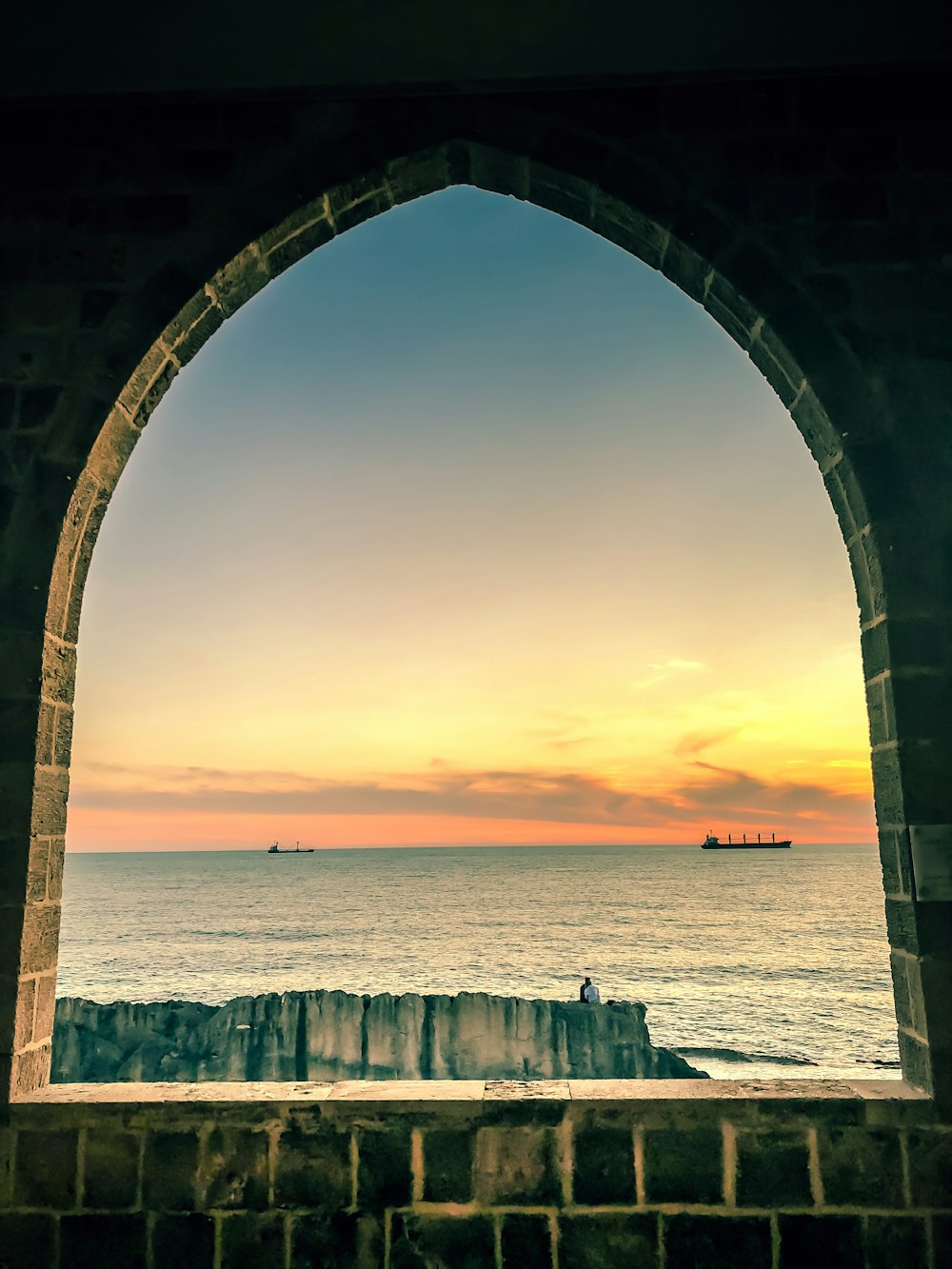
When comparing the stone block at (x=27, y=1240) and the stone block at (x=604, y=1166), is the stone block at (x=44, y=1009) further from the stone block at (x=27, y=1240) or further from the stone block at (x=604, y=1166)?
the stone block at (x=604, y=1166)

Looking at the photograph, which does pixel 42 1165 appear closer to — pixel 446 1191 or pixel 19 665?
pixel 446 1191

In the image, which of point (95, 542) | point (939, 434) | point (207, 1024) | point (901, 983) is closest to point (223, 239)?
point (95, 542)

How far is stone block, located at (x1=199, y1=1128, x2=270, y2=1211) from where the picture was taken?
2574 mm

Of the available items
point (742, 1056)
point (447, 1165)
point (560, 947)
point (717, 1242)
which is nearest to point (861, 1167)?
point (717, 1242)

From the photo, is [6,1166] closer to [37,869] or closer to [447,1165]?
[37,869]

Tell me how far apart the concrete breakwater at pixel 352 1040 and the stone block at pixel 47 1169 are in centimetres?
→ 1676

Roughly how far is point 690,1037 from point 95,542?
32.4m

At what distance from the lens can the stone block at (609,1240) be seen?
2.52m

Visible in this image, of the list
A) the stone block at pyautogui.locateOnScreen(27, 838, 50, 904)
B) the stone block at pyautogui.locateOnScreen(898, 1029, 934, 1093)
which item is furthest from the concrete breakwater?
the stone block at pyautogui.locateOnScreen(27, 838, 50, 904)

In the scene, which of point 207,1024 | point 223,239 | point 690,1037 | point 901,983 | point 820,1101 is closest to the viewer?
point 820,1101

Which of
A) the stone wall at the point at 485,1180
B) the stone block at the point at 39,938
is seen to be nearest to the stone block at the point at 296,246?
the stone block at the point at 39,938

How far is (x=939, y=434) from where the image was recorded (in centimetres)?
294

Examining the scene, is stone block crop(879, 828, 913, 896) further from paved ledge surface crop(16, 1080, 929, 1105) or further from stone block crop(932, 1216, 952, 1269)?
stone block crop(932, 1216, 952, 1269)

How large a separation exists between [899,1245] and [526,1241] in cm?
105
